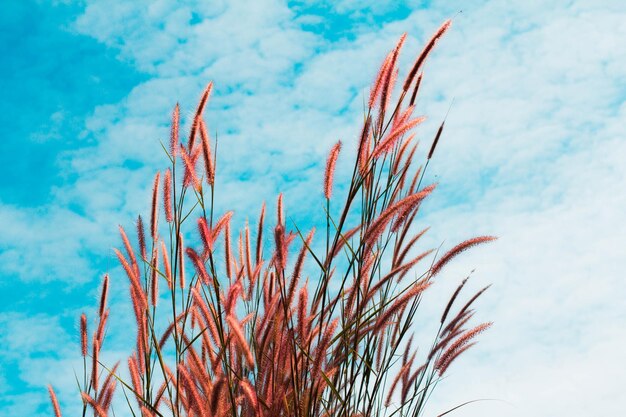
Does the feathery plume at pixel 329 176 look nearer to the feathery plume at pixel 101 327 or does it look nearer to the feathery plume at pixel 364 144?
the feathery plume at pixel 364 144

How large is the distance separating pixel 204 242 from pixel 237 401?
1.49 feet

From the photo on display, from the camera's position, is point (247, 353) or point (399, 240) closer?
point (247, 353)

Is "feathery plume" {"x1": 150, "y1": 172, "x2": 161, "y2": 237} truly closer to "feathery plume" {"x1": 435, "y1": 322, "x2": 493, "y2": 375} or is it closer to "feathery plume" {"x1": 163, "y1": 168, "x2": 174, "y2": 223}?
"feathery plume" {"x1": 163, "y1": 168, "x2": 174, "y2": 223}

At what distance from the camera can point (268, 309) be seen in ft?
7.14

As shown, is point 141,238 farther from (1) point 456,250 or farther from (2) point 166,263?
(1) point 456,250

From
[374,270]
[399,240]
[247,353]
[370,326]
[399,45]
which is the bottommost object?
[247,353]

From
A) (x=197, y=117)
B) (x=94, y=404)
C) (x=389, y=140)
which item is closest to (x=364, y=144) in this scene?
(x=389, y=140)

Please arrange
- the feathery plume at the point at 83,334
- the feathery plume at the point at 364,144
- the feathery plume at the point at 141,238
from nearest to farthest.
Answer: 1. the feathery plume at the point at 364,144
2. the feathery plume at the point at 141,238
3. the feathery plume at the point at 83,334

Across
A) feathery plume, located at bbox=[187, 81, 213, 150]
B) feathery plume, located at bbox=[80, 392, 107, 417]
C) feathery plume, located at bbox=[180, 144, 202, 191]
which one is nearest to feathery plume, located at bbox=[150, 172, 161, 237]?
feathery plume, located at bbox=[180, 144, 202, 191]

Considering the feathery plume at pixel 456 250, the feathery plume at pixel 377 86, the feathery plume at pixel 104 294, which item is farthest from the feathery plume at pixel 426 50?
the feathery plume at pixel 104 294

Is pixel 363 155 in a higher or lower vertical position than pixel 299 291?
higher

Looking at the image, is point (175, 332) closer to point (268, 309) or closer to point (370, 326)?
point (268, 309)

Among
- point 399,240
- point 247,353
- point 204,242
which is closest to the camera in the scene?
point 247,353

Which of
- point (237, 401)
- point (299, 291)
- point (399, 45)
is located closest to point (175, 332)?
point (237, 401)
